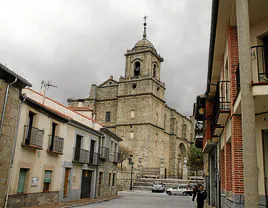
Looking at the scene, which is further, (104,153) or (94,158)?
(104,153)

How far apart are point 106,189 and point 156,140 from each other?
1075 inches

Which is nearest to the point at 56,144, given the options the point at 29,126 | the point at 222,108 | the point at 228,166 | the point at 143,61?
the point at 29,126

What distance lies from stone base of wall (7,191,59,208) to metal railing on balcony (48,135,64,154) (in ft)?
7.93

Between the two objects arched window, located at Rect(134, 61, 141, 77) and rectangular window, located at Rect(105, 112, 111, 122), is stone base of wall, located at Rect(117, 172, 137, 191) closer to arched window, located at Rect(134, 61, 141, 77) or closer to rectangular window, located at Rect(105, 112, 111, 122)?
rectangular window, located at Rect(105, 112, 111, 122)

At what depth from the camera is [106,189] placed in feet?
86.8

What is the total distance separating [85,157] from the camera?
71.8ft

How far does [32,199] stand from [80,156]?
596 centimetres

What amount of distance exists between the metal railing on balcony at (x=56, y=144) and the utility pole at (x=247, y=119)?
14.0m

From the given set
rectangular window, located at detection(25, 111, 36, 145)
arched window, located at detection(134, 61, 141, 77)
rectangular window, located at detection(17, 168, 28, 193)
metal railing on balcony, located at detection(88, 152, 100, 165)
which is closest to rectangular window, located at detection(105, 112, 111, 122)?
arched window, located at detection(134, 61, 141, 77)

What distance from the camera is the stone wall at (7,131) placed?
12586 mm

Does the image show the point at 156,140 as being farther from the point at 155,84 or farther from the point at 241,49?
the point at 241,49

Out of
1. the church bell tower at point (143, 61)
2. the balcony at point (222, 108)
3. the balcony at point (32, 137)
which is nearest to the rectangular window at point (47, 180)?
the balcony at point (32, 137)

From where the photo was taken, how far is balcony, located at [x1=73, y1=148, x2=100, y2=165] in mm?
20906

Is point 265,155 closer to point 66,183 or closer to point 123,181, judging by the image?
point 66,183
